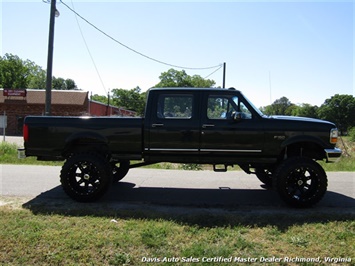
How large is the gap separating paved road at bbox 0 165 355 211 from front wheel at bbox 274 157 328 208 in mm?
369

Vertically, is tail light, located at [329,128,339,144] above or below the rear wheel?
above

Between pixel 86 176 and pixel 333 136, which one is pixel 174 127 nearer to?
pixel 86 176

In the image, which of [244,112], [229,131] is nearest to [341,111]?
[244,112]

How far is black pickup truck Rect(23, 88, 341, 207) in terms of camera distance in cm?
580

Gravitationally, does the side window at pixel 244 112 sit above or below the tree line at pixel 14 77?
below

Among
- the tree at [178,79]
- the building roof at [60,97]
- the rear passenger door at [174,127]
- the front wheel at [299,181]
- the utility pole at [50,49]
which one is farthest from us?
the tree at [178,79]

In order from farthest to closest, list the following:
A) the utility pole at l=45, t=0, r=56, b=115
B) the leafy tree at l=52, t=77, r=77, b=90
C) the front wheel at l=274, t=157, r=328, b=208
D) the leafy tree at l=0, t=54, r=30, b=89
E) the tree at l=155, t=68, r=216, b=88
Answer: the leafy tree at l=52, t=77, r=77, b=90, the tree at l=155, t=68, r=216, b=88, the leafy tree at l=0, t=54, r=30, b=89, the utility pole at l=45, t=0, r=56, b=115, the front wheel at l=274, t=157, r=328, b=208

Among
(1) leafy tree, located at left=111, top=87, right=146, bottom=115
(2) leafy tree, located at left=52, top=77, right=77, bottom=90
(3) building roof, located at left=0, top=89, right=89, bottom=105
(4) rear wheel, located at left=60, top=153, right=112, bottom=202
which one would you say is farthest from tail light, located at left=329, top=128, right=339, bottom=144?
(2) leafy tree, located at left=52, top=77, right=77, bottom=90

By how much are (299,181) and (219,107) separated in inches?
77.5

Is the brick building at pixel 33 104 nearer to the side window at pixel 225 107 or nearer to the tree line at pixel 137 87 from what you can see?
the side window at pixel 225 107

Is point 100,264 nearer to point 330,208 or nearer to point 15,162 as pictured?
point 330,208

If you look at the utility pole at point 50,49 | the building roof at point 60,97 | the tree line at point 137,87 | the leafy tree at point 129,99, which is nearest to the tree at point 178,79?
the tree line at point 137,87

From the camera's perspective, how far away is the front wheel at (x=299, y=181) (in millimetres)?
5688

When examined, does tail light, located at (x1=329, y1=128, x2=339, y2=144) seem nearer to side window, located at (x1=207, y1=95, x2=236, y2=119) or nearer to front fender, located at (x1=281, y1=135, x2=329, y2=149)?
front fender, located at (x1=281, y1=135, x2=329, y2=149)
